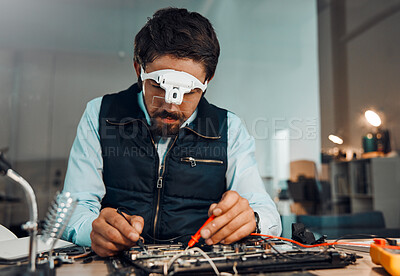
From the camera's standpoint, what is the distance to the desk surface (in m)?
0.70

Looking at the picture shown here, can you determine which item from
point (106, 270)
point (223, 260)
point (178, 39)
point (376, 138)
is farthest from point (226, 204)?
point (376, 138)

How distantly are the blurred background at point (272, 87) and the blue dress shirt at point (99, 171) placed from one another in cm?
200

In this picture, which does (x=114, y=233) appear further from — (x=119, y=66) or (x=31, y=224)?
(x=119, y=66)

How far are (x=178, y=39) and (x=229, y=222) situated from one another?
0.68 meters

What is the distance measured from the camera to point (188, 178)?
4.44 feet

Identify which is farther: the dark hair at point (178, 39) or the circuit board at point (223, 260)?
the dark hair at point (178, 39)

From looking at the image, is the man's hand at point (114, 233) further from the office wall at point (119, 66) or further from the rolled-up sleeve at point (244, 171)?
the office wall at point (119, 66)

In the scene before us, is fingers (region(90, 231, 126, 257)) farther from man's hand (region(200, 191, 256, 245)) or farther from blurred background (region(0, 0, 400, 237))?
blurred background (region(0, 0, 400, 237))

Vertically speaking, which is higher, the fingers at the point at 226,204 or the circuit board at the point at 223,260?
the fingers at the point at 226,204

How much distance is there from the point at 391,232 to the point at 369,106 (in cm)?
137

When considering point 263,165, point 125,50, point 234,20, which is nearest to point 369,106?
point 263,165

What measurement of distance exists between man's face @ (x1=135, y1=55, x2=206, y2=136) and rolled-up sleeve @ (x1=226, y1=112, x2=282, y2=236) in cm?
26

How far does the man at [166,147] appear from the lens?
1.22 meters

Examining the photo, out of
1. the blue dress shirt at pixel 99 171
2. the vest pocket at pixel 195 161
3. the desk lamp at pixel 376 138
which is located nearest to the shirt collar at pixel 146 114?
the blue dress shirt at pixel 99 171
